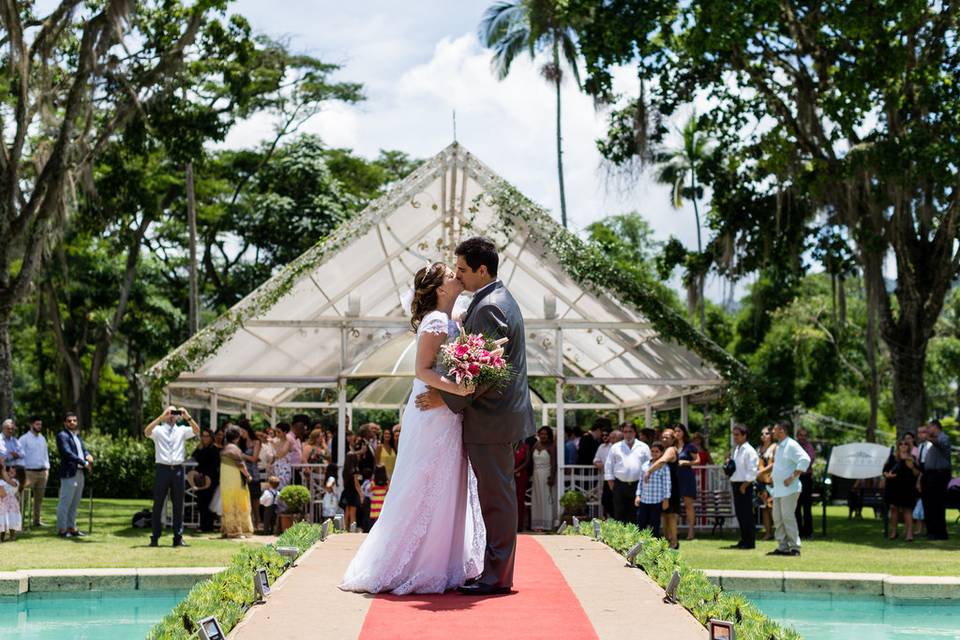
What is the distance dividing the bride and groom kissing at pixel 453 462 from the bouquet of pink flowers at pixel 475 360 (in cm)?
9

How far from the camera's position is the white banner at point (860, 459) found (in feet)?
59.6

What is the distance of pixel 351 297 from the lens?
58.2 ft

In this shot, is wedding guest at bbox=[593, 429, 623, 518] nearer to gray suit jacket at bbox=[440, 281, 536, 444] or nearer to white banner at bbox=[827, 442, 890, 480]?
white banner at bbox=[827, 442, 890, 480]

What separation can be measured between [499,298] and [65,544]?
10.3 m

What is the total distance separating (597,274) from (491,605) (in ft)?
37.0

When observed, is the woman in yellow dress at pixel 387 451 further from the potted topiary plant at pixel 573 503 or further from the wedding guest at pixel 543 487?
the wedding guest at pixel 543 487

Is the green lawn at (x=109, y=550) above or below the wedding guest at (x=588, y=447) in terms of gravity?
below

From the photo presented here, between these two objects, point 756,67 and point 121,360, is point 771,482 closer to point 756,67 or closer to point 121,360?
point 756,67

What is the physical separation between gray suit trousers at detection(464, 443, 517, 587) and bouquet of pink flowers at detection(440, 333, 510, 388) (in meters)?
0.39

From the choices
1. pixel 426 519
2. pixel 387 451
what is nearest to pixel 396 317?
pixel 387 451

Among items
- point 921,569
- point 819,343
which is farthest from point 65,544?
point 819,343

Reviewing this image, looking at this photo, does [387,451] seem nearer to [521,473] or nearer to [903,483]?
[521,473]

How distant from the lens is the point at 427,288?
21.2 feet

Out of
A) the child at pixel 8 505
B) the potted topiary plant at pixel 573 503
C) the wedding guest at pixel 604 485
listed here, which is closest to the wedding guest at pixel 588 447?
the wedding guest at pixel 604 485
